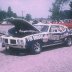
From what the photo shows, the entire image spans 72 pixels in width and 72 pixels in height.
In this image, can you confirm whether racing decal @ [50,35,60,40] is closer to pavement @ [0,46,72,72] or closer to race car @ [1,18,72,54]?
race car @ [1,18,72,54]

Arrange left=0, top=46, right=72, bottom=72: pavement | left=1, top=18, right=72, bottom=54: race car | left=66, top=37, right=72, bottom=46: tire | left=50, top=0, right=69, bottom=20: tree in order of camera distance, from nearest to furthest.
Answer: left=0, top=46, right=72, bottom=72: pavement
left=1, top=18, right=72, bottom=54: race car
left=66, top=37, right=72, bottom=46: tire
left=50, top=0, right=69, bottom=20: tree

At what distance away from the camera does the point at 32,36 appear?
1130cm

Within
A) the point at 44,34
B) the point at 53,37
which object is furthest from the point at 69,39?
the point at 44,34

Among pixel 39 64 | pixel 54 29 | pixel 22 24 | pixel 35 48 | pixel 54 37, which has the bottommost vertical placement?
pixel 39 64

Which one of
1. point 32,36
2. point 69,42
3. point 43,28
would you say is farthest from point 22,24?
point 69,42

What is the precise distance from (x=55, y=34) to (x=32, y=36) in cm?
204

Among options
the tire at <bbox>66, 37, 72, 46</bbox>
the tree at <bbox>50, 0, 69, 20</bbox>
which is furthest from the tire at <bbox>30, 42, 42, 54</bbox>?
the tree at <bbox>50, 0, 69, 20</bbox>

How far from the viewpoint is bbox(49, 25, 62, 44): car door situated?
41.2ft

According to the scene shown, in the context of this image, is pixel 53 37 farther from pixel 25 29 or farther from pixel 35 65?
pixel 35 65

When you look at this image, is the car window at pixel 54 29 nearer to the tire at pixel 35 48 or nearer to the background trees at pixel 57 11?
the tire at pixel 35 48

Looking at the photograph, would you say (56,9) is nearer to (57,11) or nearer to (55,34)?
(57,11)

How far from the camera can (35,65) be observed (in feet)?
29.3

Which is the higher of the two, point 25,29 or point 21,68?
point 25,29

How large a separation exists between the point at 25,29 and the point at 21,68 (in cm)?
426
